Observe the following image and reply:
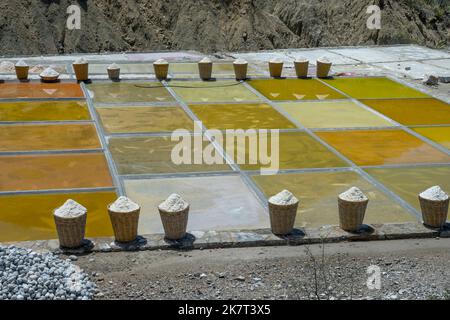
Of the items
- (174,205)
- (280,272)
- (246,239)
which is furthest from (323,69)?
(280,272)

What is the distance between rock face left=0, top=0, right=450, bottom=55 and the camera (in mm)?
34250

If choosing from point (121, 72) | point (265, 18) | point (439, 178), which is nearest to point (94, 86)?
point (121, 72)

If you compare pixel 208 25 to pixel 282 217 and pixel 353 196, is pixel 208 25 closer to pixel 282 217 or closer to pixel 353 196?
pixel 353 196

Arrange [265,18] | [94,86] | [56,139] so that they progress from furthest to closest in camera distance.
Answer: [265,18] < [94,86] < [56,139]

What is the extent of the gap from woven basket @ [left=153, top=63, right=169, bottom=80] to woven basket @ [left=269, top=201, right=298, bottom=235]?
1229cm

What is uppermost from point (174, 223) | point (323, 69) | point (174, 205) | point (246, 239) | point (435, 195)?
point (174, 205)

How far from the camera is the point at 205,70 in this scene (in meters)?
24.4

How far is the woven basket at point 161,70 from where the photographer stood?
24062 mm

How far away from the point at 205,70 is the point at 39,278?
14.9 metres

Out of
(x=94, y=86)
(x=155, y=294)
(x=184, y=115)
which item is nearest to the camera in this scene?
(x=155, y=294)

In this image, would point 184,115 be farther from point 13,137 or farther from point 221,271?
point 221,271

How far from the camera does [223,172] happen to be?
1630cm

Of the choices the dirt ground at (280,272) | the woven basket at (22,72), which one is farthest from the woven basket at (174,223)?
the woven basket at (22,72)
